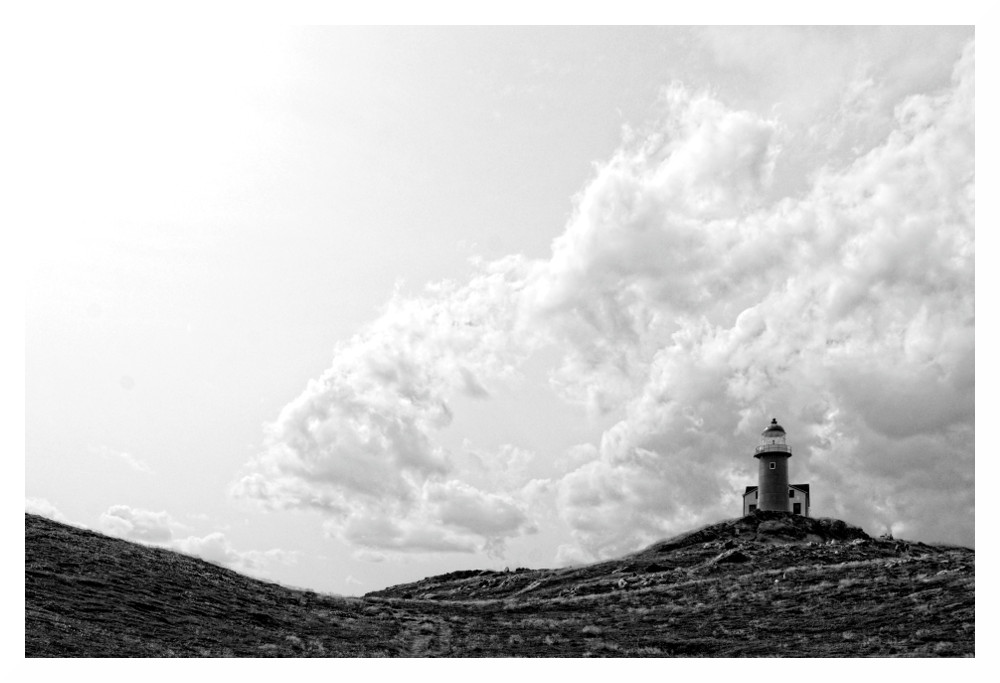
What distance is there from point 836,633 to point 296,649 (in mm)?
22432

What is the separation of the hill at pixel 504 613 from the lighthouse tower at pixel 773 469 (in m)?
29.4

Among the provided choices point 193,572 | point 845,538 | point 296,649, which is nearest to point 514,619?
point 296,649

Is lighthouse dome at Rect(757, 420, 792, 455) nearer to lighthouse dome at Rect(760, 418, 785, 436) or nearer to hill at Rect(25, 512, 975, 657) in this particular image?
lighthouse dome at Rect(760, 418, 785, 436)

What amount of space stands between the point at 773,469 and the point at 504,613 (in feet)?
169

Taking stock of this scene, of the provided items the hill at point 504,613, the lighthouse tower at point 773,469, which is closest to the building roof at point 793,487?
the lighthouse tower at point 773,469

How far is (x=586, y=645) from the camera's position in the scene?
111ft

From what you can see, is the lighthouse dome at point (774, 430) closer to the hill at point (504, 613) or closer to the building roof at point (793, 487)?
the building roof at point (793, 487)

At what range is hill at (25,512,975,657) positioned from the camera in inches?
1219

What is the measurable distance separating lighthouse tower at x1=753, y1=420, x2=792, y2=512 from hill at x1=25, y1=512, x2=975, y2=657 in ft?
96.6

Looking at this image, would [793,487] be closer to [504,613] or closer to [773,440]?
A: [773,440]

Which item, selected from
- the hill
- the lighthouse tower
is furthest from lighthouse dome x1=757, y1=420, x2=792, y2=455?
the hill

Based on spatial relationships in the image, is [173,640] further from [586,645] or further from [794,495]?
[794,495]

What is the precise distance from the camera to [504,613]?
149 ft

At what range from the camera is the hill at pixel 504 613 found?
102ft
